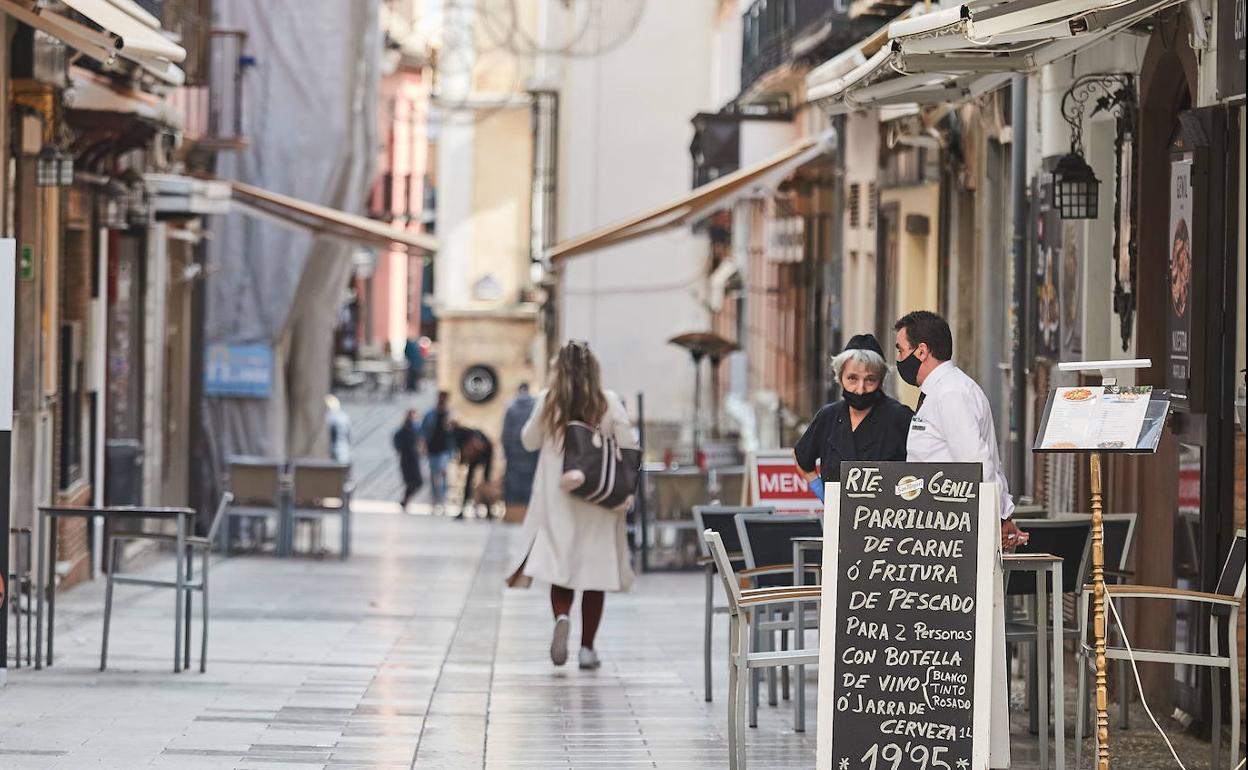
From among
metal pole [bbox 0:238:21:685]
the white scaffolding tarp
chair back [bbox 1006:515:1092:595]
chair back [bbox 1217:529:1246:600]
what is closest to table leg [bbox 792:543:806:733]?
chair back [bbox 1006:515:1092:595]

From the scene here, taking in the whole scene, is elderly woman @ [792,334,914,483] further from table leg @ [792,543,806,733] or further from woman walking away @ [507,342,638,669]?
woman walking away @ [507,342,638,669]

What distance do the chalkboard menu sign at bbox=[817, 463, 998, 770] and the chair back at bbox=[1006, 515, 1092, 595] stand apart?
1.79 meters

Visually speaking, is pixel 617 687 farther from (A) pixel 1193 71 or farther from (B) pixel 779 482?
(A) pixel 1193 71

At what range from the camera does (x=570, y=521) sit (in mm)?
13008

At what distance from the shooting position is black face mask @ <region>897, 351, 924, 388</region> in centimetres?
924

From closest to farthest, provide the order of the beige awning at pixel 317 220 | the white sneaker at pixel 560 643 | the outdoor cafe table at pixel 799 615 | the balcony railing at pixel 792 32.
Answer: the outdoor cafe table at pixel 799 615 < the white sneaker at pixel 560 643 < the balcony railing at pixel 792 32 < the beige awning at pixel 317 220

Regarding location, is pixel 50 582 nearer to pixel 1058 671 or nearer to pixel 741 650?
pixel 741 650

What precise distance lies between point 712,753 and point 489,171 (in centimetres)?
5368

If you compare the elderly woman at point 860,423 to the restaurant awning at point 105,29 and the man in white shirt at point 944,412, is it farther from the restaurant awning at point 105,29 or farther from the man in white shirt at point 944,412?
the restaurant awning at point 105,29

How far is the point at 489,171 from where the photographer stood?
63.0m

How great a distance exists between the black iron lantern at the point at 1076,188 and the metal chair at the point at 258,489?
1244 centimetres

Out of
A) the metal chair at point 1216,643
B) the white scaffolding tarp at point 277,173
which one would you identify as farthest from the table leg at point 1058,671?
the white scaffolding tarp at point 277,173

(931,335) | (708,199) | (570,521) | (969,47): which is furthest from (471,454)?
(931,335)

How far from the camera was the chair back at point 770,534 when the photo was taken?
11.0 metres
